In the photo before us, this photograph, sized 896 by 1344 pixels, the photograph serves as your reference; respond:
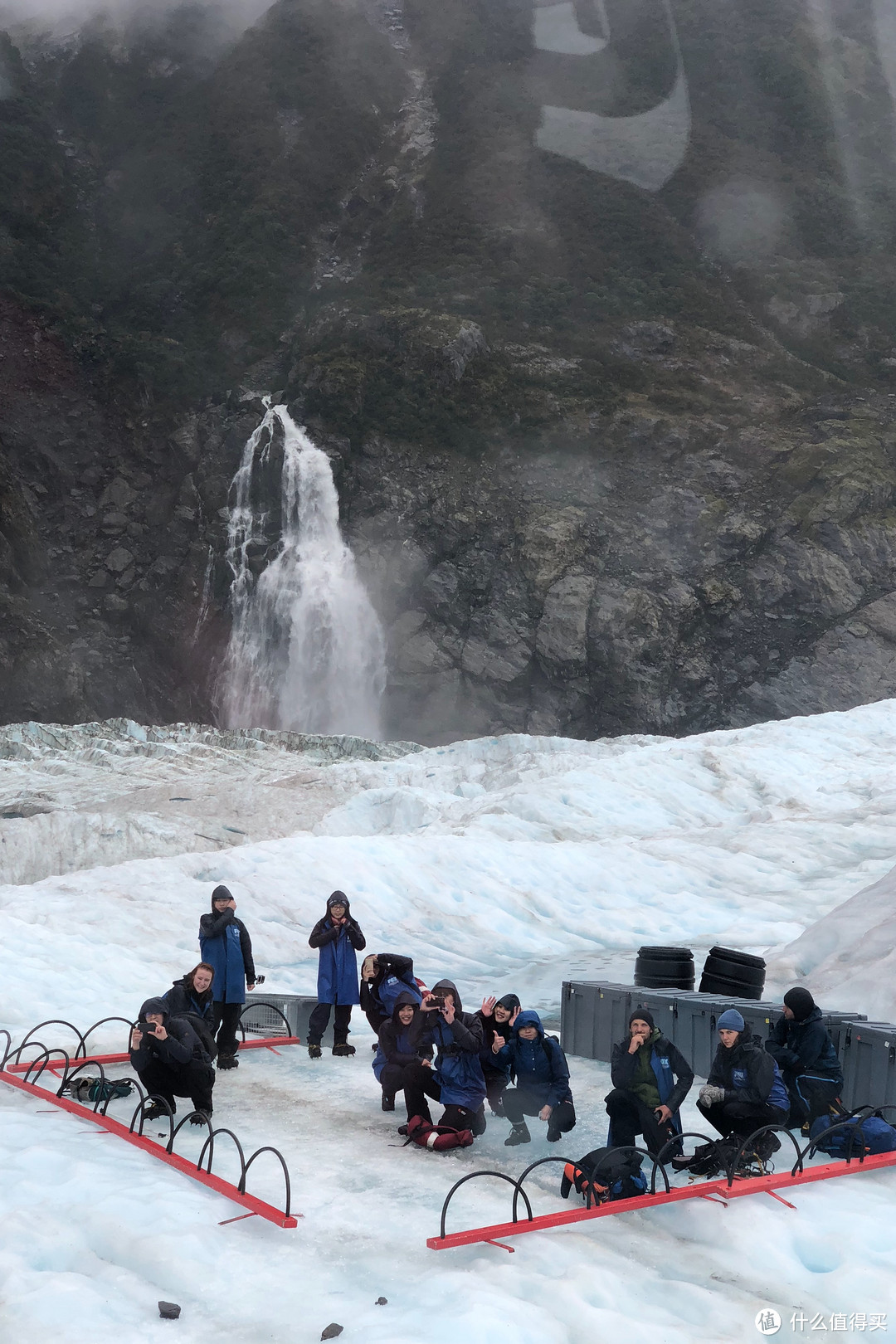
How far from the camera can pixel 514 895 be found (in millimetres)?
15750

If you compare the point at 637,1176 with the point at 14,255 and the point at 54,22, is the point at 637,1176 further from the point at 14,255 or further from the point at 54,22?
the point at 54,22

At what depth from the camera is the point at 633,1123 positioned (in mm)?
5883

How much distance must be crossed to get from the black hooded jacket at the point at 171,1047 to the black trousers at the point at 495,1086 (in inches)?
71.2

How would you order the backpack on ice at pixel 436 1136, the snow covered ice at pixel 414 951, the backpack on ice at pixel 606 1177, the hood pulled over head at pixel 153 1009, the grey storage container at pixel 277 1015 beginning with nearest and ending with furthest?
the snow covered ice at pixel 414 951, the backpack on ice at pixel 606 1177, the backpack on ice at pixel 436 1136, the hood pulled over head at pixel 153 1009, the grey storage container at pixel 277 1015

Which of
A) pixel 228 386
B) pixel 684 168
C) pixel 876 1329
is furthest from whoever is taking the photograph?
pixel 684 168

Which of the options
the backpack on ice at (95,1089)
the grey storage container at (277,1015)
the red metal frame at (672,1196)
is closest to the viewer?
the red metal frame at (672,1196)

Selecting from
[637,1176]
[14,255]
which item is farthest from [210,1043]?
[14,255]

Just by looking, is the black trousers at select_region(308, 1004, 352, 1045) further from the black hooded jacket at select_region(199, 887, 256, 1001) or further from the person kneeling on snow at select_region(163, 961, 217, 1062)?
the person kneeling on snow at select_region(163, 961, 217, 1062)

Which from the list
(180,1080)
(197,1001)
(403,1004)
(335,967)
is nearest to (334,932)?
(335,967)

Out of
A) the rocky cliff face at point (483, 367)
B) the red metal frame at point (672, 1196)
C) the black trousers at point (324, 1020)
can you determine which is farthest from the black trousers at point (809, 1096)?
the rocky cliff face at point (483, 367)

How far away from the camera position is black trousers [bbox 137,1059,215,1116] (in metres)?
6.67

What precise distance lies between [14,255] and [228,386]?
586 inches

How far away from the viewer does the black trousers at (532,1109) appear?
6453 millimetres

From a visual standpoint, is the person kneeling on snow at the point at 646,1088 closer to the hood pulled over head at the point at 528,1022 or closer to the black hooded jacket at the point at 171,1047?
the hood pulled over head at the point at 528,1022
